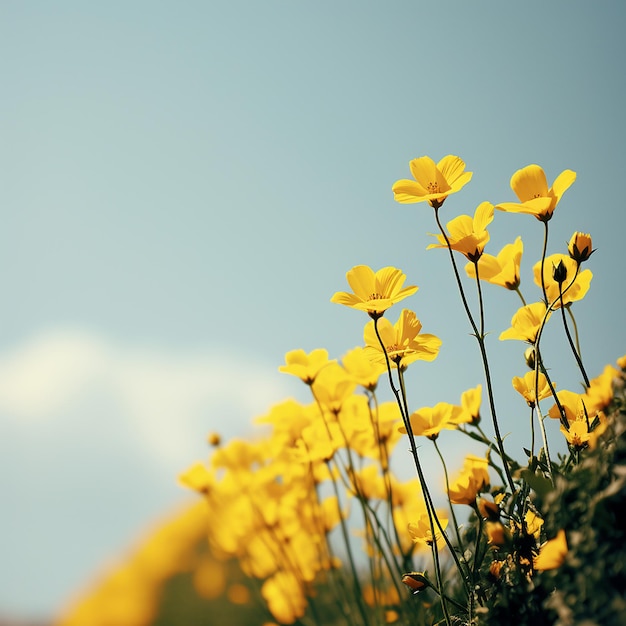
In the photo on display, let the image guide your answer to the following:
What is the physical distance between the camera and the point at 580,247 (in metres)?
0.85

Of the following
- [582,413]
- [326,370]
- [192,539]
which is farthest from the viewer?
[192,539]

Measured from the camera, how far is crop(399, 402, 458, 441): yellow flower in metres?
0.94

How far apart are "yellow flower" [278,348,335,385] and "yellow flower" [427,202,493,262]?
30cm

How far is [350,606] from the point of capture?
125 centimetres

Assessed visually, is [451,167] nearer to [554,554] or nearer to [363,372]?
[363,372]

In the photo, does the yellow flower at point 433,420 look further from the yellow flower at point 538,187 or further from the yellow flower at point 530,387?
the yellow flower at point 538,187

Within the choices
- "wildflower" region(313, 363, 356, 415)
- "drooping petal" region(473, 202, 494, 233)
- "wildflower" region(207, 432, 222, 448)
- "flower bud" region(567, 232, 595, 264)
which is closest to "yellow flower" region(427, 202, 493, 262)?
"drooping petal" region(473, 202, 494, 233)

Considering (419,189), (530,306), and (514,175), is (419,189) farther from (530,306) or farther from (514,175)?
(530,306)

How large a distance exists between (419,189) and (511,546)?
46cm

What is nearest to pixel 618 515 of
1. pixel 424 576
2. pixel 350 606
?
pixel 424 576

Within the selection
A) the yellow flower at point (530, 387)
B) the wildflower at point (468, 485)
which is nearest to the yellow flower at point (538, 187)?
the yellow flower at point (530, 387)

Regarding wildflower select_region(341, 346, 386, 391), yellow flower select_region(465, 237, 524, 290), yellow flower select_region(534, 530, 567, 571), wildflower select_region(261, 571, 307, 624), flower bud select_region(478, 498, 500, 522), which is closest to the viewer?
yellow flower select_region(534, 530, 567, 571)

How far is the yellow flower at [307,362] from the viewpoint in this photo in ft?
3.51

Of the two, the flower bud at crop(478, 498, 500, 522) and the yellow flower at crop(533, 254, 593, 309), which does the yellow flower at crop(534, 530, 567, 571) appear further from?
the yellow flower at crop(533, 254, 593, 309)
